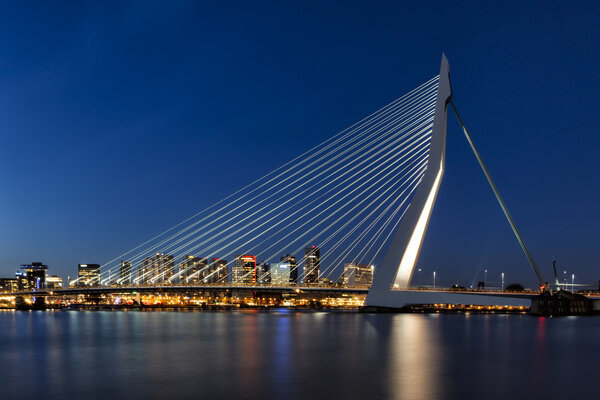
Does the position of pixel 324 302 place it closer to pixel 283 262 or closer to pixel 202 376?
pixel 283 262

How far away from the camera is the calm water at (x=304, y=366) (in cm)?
1213

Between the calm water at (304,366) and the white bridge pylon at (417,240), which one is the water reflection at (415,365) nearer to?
the calm water at (304,366)

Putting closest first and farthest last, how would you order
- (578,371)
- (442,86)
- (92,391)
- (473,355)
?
1. (92,391)
2. (578,371)
3. (473,355)
4. (442,86)

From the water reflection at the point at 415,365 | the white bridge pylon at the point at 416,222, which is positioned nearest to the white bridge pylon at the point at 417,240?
the white bridge pylon at the point at 416,222

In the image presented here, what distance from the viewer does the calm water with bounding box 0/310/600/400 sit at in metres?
12.1

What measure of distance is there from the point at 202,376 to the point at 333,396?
157 inches

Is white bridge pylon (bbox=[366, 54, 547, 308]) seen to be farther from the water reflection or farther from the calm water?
the water reflection

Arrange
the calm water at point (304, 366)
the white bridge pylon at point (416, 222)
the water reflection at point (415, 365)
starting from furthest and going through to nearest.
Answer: the white bridge pylon at point (416, 222) < the calm water at point (304, 366) < the water reflection at point (415, 365)

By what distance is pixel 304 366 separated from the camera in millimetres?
15492

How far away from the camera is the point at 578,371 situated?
1518 cm

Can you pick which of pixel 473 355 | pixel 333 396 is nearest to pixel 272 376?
pixel 333 396

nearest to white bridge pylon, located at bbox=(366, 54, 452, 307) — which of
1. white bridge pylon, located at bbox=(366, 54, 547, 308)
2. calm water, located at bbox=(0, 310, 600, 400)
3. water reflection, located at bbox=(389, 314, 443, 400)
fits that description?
white bridge pylon, located at bbox=(366, 54, 547, 308)

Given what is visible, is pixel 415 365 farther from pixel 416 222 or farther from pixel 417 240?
pixel 417 240

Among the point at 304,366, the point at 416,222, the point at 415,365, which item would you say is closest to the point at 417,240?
the point at 416,222
